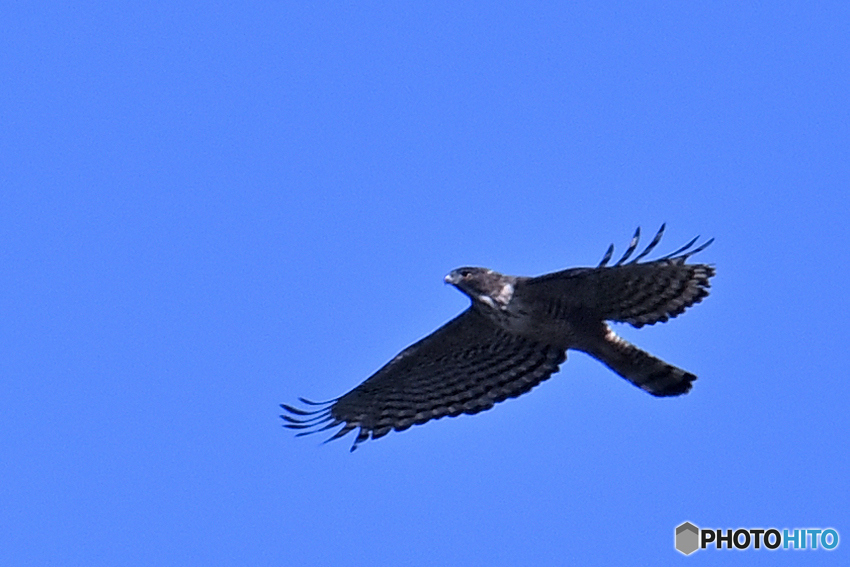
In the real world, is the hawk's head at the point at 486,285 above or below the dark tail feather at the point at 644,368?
above

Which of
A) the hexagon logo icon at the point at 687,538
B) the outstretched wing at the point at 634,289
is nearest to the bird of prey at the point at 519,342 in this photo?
the outstretched wing at the point at 634,289

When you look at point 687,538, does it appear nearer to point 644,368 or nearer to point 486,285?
point 644,368

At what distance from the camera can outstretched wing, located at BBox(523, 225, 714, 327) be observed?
49.2 feet

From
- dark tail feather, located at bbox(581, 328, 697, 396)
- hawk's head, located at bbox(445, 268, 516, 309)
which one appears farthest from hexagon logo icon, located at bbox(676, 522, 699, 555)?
hawk's head, located at bbox(445, 268, 516, 309)

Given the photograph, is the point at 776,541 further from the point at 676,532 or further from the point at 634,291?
the point at 634,291

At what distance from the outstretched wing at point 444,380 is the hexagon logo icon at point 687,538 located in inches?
73.6

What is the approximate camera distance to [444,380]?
16.4 m

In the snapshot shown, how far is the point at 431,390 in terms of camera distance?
16.5 meters

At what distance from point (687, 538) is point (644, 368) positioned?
1.76 meters

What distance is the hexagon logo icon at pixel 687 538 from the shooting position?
52.4ft

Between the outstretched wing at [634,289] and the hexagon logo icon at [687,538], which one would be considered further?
the hexagon logo icon at [687,538]

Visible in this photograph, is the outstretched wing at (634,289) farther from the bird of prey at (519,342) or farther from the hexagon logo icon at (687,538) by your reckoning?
the hexagon logo icon at (687,538)

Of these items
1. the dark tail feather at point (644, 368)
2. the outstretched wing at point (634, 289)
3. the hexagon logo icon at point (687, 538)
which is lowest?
the hexagon logo icon at point (687, 538)

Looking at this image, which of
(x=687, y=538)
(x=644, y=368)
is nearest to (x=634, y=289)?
(x=644, y=368)
